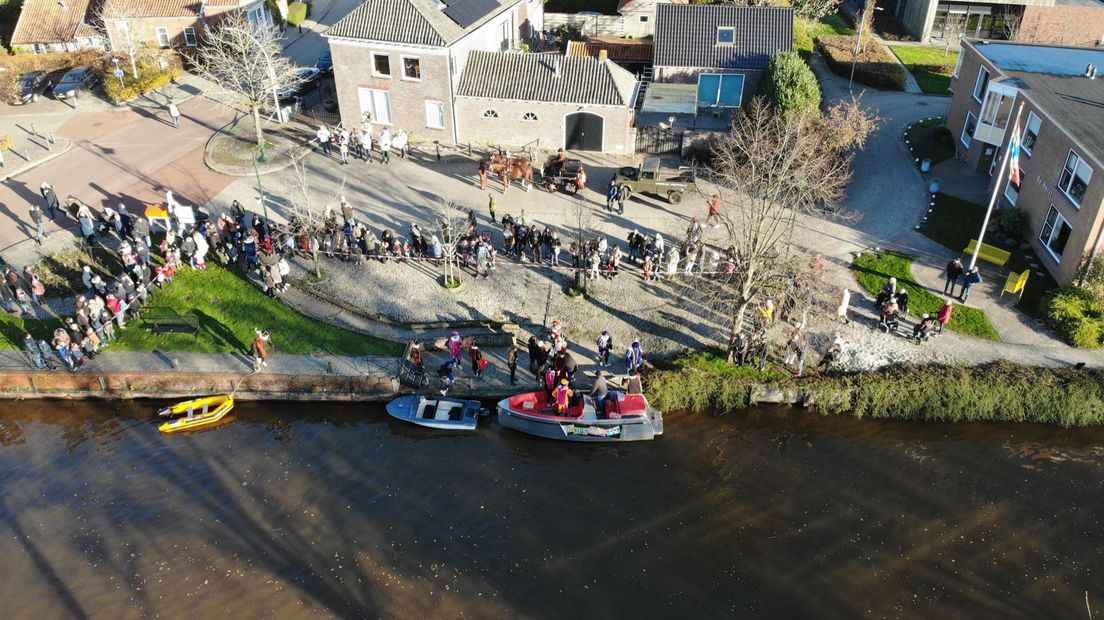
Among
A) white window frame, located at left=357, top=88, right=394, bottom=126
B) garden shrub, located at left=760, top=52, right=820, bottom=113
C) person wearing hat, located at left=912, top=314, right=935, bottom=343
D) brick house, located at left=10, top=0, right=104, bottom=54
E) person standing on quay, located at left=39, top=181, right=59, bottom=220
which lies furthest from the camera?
brick house, located at left=10, top=0, right=104, bottom=54

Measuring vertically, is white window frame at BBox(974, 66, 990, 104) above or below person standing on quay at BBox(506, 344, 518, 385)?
above

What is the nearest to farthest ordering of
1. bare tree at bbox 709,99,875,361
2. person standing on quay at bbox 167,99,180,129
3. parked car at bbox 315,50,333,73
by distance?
1. bare tree at bbox 709,99,875,361
2. person standing on quay at bbox 167,99,180,129
3. parked car at bbox 315,50,333,73

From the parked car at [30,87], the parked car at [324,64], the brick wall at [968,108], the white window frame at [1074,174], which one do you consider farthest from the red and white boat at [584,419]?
the parked car at [30,87]

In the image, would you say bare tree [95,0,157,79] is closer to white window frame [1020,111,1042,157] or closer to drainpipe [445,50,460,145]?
drainpipe [445,50,460,145]

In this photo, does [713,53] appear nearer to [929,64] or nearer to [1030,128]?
[1030,128]

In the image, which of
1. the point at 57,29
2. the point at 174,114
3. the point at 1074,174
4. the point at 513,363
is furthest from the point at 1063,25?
the point at 57,29

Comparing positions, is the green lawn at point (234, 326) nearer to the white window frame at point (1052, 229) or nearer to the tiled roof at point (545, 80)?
the tiled roof at point (545, 80)

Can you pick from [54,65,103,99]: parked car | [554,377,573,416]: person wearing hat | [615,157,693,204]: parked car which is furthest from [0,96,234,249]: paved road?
[554,377,573,416]: person wearing hat
